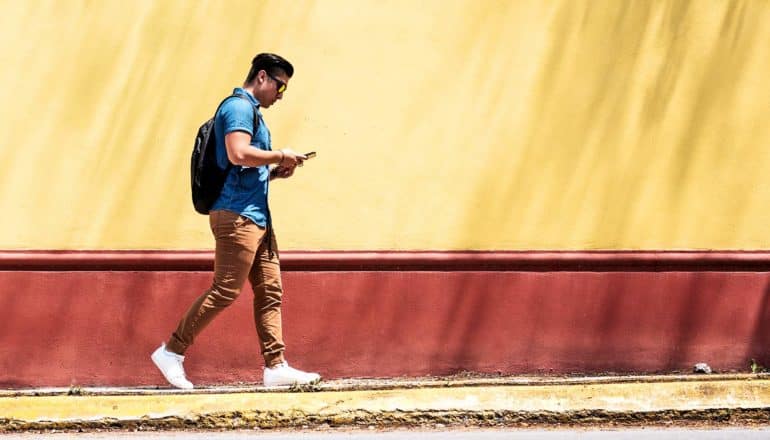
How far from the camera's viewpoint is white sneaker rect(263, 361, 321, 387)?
600 centimetres

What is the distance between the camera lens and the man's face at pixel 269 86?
598 centimetres

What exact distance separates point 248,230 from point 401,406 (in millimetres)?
1169

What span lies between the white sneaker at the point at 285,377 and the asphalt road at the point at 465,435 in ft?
1.41

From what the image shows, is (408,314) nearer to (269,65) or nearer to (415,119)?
(415,119)

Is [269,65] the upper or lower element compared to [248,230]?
upper

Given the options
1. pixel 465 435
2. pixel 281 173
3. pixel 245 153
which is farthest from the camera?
pixel 281 173

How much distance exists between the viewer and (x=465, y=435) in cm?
555

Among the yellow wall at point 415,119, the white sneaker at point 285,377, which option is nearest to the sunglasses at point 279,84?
the yellow wall at point 415,119

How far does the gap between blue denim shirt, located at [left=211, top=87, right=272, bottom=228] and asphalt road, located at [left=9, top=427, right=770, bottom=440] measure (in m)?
1.10

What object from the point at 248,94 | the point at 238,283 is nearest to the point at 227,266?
the point at 238,283

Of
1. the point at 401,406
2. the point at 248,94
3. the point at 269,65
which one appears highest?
the point at 269,65

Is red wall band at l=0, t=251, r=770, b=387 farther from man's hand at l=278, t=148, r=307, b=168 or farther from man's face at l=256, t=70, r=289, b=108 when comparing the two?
man's face at l=256, t=70, r=289, b=108

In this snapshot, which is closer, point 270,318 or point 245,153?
point 245,153

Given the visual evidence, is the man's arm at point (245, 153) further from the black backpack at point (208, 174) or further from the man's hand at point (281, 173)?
the man's hand at point (281, 173)
